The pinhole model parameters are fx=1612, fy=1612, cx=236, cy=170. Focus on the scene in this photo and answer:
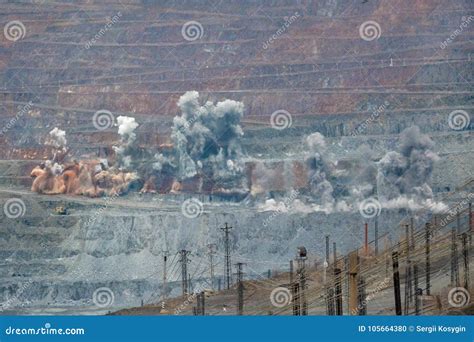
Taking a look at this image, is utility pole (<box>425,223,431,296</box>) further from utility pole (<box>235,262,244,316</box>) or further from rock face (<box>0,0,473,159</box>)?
utility pole (<box>235,262,244,316</box>)

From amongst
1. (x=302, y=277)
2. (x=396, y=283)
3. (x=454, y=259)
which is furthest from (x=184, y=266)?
(x=396, y=283)

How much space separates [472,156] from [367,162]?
1590 mm

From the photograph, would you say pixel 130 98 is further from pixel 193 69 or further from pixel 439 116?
pixel 439 116

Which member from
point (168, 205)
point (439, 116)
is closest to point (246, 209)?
point (168, 205)

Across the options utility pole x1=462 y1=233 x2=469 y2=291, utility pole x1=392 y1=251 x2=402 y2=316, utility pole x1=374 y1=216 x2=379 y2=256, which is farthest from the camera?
utility pole x1=374 y1=216 x2=379 y2=256

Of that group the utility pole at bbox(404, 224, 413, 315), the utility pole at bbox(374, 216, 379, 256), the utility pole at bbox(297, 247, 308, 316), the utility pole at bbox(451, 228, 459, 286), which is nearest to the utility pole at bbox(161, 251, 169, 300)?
the utility pole at bbox(297, 247, 308, 316)

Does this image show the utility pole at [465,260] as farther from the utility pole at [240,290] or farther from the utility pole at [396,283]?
the utility pole at [240,290]

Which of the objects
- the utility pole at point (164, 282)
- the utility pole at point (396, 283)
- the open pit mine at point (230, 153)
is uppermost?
the open pit mine at point (230, 153)

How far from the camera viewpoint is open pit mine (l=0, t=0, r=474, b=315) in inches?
939

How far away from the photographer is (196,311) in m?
24.3

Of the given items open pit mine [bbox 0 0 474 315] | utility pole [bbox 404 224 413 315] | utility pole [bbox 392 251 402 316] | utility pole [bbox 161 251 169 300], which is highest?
open pit mine [bbox 0 0 474 315]

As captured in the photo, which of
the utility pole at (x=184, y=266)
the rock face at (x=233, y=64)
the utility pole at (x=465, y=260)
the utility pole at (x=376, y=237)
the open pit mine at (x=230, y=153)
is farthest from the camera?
the utility pole at (x=184, y=266)

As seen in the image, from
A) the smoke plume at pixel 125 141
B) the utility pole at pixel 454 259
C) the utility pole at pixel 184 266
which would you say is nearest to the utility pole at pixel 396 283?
the utility pole at pixel 454 259

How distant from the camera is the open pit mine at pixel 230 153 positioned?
23844 mm
